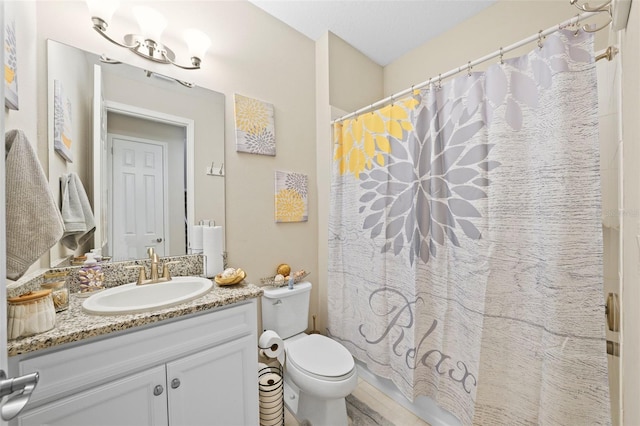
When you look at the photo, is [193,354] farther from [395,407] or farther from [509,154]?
[509,154]

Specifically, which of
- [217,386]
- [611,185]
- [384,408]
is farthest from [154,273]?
[611,185]

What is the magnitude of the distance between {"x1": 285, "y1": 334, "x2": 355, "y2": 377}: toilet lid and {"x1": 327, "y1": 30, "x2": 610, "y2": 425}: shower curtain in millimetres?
351

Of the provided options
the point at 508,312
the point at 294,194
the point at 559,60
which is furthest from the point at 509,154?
the point at 294,194

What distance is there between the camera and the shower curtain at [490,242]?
1001mm

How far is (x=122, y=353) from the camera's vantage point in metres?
0.87

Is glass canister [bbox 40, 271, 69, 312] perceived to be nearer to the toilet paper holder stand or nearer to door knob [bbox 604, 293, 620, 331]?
the toilet paper holder stand

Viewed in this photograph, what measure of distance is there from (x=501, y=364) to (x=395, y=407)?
0.75 m

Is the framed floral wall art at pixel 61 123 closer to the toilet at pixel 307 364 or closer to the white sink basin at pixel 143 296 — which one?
the white sink basin at pixel 143 296

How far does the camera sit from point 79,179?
46.8 inches

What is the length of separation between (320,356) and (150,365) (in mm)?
876

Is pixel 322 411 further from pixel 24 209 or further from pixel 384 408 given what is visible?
pixel 24 209

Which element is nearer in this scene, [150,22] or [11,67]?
[11,67]

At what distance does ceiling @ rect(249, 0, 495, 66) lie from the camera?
1.70 metres

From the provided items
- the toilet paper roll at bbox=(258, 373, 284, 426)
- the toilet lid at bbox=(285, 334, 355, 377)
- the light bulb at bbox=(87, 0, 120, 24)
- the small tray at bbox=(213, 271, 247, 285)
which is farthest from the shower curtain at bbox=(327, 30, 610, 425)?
the light bulb at bbox=(87, 0, 120, 24)
